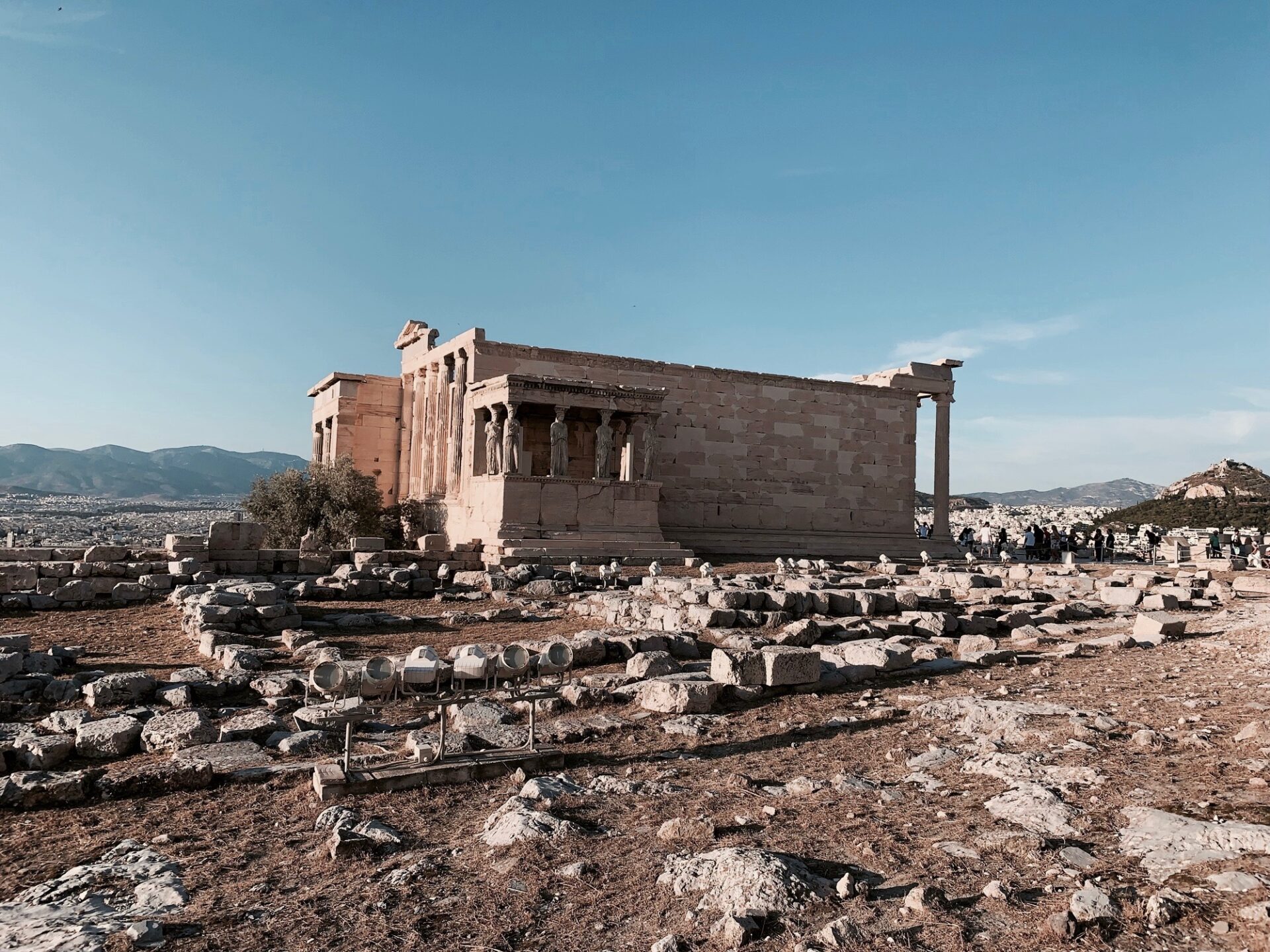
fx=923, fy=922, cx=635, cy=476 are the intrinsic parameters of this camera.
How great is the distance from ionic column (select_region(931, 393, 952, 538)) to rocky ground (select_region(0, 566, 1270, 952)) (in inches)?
981

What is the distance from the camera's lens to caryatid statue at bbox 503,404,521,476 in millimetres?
22156

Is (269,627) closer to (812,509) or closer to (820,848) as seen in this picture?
(820,848)

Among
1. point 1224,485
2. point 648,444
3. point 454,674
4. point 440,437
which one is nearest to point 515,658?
point 454,674

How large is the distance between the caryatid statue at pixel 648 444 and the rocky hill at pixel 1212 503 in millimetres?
41841

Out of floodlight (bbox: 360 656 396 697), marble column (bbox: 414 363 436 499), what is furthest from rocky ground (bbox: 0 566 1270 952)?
marble column (bbox: 414 363 436 499)

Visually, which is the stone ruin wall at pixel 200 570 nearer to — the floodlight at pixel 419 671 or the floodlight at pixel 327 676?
the floodlight at pixel 419 671

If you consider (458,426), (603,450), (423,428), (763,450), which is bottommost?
(603,450)

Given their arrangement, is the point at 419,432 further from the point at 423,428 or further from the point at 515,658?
the point at 515,658

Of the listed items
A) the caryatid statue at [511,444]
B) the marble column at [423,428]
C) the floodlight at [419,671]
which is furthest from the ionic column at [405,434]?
the floodlight at [419,671]

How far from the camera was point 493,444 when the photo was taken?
2270 centimetres

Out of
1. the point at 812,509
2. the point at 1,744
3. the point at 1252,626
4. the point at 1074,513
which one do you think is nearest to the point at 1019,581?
the point at 1252,626

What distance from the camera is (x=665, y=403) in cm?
2702

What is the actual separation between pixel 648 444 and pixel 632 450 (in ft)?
1.95

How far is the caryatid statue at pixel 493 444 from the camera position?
22641 millimetres
